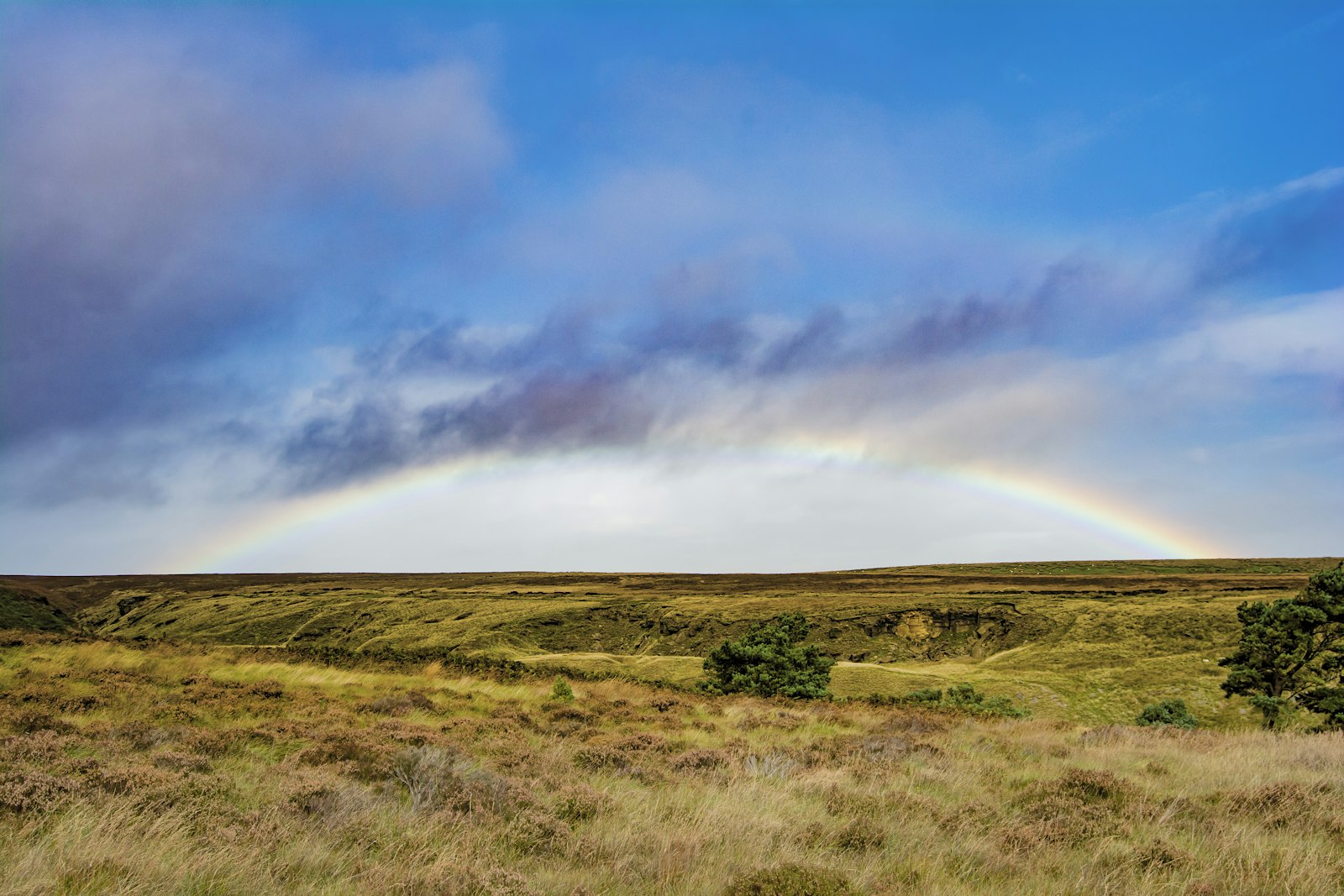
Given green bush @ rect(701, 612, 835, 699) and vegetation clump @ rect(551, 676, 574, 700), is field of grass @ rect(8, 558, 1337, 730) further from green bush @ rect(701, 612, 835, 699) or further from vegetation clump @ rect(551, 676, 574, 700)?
vegetation clump @ rect(551, 676, 574, 700)

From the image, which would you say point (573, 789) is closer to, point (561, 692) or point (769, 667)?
point (561, 692)

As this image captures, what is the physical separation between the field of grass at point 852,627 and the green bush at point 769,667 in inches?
248

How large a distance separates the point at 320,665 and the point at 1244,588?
76.7 metres

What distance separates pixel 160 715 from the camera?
12055 mm

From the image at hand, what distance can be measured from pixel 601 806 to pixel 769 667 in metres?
20.4

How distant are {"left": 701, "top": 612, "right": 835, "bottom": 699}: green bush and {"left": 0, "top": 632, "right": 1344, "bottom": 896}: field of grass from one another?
12.0 meters

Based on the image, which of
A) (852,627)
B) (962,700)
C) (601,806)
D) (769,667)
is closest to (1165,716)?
(962,700)

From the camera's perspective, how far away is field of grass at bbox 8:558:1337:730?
1329 inches

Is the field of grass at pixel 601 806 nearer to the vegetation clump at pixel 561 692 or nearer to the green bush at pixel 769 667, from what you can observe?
the vegetation clump at pixel 561 692

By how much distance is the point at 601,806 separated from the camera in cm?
739

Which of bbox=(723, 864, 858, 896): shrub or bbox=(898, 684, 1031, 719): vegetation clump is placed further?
bbox=(898, 684, 1031, 719): vegetation clump

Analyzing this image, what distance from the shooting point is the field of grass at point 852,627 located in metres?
33.8

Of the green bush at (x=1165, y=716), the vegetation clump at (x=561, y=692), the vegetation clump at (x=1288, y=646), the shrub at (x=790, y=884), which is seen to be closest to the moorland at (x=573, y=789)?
the shrub at (x=790, y=884)

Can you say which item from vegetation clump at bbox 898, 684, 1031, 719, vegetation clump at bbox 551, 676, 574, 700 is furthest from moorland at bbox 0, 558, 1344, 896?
vegetation clump at bbox 898, 684, 1031, 719
